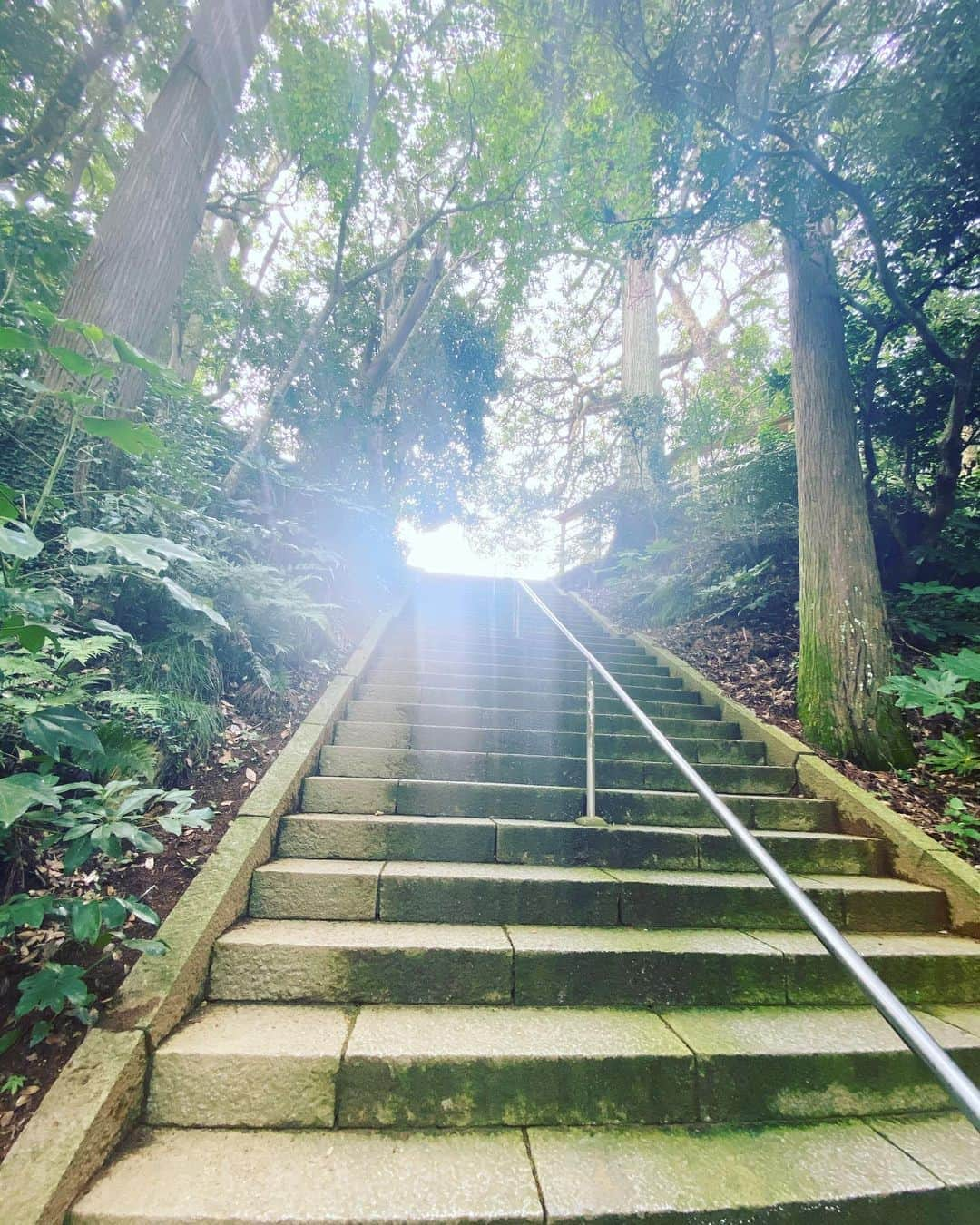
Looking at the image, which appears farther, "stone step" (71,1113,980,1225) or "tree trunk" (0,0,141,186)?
"tree trunk" (0,0,141,186)

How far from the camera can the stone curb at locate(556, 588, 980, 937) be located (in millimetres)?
2346

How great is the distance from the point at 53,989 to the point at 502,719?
102 inches

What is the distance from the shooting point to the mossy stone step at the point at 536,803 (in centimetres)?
261

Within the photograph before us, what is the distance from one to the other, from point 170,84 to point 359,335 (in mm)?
3316

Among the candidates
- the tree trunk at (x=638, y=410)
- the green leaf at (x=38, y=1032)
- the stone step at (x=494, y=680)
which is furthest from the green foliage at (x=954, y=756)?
the tree trunk at (x=638, y=410)

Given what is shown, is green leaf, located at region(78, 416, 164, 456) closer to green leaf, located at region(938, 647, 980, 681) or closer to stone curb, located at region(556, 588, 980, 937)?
stone curb, located at region(556, 588, 980, 937)

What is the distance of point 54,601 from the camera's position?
4.49 feet

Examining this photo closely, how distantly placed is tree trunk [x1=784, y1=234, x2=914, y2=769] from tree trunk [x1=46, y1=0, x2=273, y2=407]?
15.5 ft

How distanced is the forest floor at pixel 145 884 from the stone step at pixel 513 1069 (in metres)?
0.28

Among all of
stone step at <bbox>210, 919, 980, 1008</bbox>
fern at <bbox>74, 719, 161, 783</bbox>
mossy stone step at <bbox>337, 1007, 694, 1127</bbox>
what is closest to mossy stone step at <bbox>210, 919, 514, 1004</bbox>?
stone step at <bbox>210, 919, 980, 1008</bbox>

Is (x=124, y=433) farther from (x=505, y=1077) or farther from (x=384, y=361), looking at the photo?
(x=384, y=361)

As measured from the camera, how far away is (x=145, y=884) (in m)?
1.86

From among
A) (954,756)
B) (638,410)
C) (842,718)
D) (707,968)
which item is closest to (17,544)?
(707,968)

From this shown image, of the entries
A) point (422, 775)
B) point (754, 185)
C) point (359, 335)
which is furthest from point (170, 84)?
point (422, 775)
